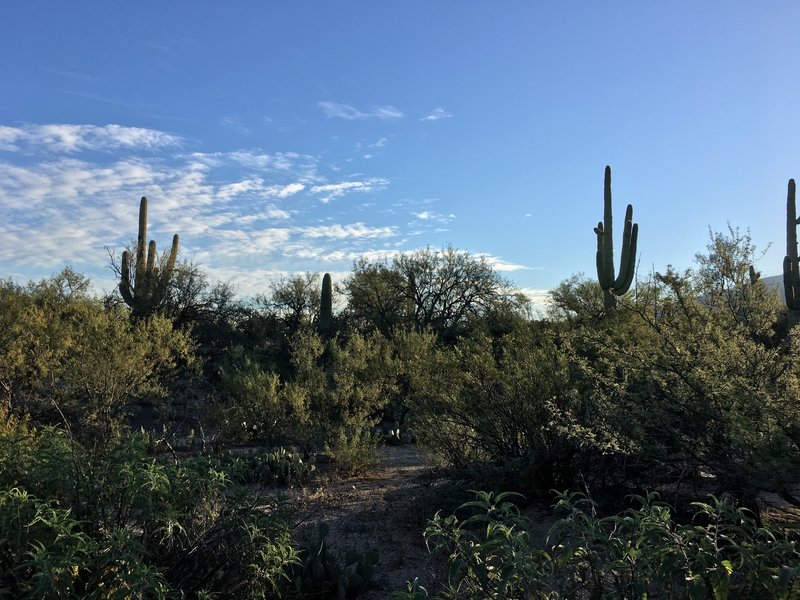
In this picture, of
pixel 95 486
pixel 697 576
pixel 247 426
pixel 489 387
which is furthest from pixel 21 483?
pixel 247 426

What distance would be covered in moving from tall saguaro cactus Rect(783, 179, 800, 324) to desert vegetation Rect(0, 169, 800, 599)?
7556 millimetres

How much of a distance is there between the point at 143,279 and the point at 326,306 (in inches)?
277

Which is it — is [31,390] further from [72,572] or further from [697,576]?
[697,576]

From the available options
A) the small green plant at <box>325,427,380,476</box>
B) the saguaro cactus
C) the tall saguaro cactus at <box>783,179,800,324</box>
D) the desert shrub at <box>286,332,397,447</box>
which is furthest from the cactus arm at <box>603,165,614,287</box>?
the small green plant at <box>325,427,380,476</box>

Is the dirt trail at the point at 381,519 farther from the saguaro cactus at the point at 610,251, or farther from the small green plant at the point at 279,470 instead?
the saguaro cactus at the point at 610,251

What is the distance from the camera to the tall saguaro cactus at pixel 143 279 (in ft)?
72.2

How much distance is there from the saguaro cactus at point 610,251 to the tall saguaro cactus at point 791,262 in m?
4.58

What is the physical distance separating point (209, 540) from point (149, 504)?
0.67m

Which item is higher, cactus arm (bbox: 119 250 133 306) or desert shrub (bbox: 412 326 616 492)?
cactus arm (bbox: 119 250 133 306)

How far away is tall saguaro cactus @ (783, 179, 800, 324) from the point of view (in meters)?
17.8

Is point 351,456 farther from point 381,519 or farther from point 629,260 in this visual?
point 629,260

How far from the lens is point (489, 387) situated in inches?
289

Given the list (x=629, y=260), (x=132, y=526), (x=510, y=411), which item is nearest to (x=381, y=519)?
(x=510, y=411)

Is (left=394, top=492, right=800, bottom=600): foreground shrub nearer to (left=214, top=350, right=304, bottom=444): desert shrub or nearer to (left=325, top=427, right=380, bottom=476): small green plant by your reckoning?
(left=325, top=427, right=380, bottom=476): small green plant
